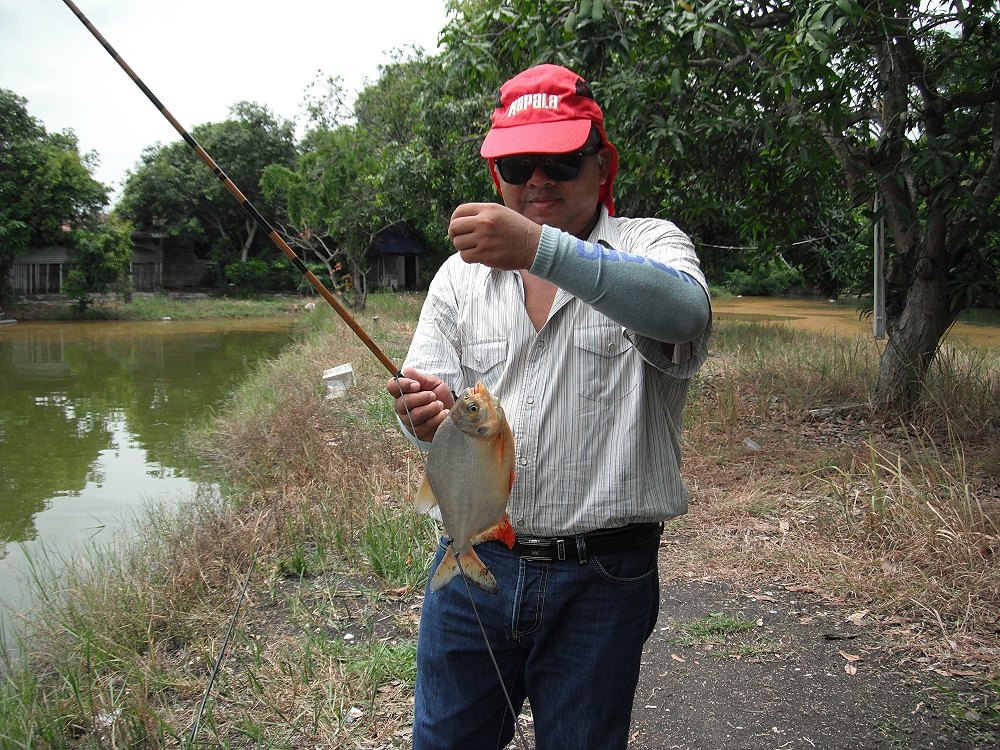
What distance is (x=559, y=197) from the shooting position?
5.77ft

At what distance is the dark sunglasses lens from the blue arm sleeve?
36 cm

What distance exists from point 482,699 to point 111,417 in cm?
1187

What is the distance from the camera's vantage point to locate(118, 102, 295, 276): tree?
29781 mm

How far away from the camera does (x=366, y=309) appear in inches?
851

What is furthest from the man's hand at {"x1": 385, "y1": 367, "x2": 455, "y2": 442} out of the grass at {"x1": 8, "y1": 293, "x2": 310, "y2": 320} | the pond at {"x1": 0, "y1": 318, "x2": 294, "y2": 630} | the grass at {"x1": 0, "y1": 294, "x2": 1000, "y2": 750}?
the grass at {"x1": 8, "y1": 293, "x2": 310, "y2": 320}

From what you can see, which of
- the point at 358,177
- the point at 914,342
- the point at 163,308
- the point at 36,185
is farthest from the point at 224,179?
the point at 163,308

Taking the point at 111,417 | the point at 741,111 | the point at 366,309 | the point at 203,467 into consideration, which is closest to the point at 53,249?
the point at 366,309

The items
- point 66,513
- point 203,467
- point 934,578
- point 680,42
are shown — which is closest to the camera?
point 934,578

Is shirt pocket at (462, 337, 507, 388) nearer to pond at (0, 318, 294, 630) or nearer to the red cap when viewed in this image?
the red cap

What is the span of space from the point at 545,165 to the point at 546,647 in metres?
1.01

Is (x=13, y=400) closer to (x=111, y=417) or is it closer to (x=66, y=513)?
(x=111, y=417)

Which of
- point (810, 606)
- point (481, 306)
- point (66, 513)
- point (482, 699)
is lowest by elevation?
point (66, 513)

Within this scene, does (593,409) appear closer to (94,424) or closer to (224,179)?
(224,179)

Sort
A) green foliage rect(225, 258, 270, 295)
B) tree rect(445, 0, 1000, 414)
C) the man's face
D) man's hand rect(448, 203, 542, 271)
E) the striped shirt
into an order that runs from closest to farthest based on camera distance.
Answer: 1. man's hand rect(448, 203, 542, 271)
2. the striped shirt
3. the man's face
4. tree rect(445, 0, 1000, 414)
5. green foliage rect(225, 258, 270, 295)
